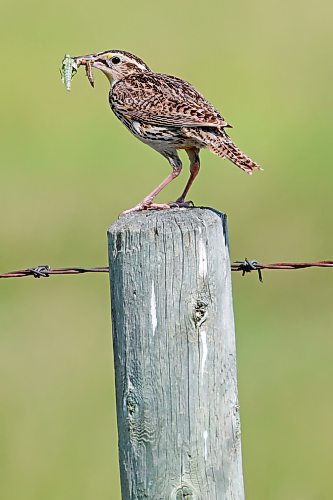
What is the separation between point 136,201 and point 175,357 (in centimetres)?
1436

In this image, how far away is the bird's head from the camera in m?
9.92

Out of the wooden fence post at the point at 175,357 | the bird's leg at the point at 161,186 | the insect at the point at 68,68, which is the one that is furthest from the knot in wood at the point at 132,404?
the insect at the point at 68,68

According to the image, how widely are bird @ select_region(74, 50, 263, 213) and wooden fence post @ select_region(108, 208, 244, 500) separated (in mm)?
2574

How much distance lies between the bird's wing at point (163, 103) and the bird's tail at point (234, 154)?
0.45 feet

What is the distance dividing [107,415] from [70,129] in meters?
14.0

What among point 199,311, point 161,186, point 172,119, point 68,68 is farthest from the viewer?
point 68,68

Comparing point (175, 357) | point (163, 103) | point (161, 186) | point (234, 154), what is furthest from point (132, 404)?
point (163, 103)

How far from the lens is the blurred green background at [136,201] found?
11484mm

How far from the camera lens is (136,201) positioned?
20141mm

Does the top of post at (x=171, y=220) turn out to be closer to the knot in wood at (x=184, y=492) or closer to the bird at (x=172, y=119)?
the knot in wood at (x=184, y=492)

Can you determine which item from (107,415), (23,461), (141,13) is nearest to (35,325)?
(107,415)

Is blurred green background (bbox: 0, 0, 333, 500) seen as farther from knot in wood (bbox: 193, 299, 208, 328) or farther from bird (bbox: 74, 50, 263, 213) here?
knot in wood (bbox: 193, 299, 208, 328)

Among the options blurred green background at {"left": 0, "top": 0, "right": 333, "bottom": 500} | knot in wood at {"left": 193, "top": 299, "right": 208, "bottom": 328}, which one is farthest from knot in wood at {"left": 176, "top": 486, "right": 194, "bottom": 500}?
blurred green background at {"left": 0, "top": 0, "right": 333, "bottom": 500}

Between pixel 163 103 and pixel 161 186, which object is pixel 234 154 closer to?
pixel 161 186
